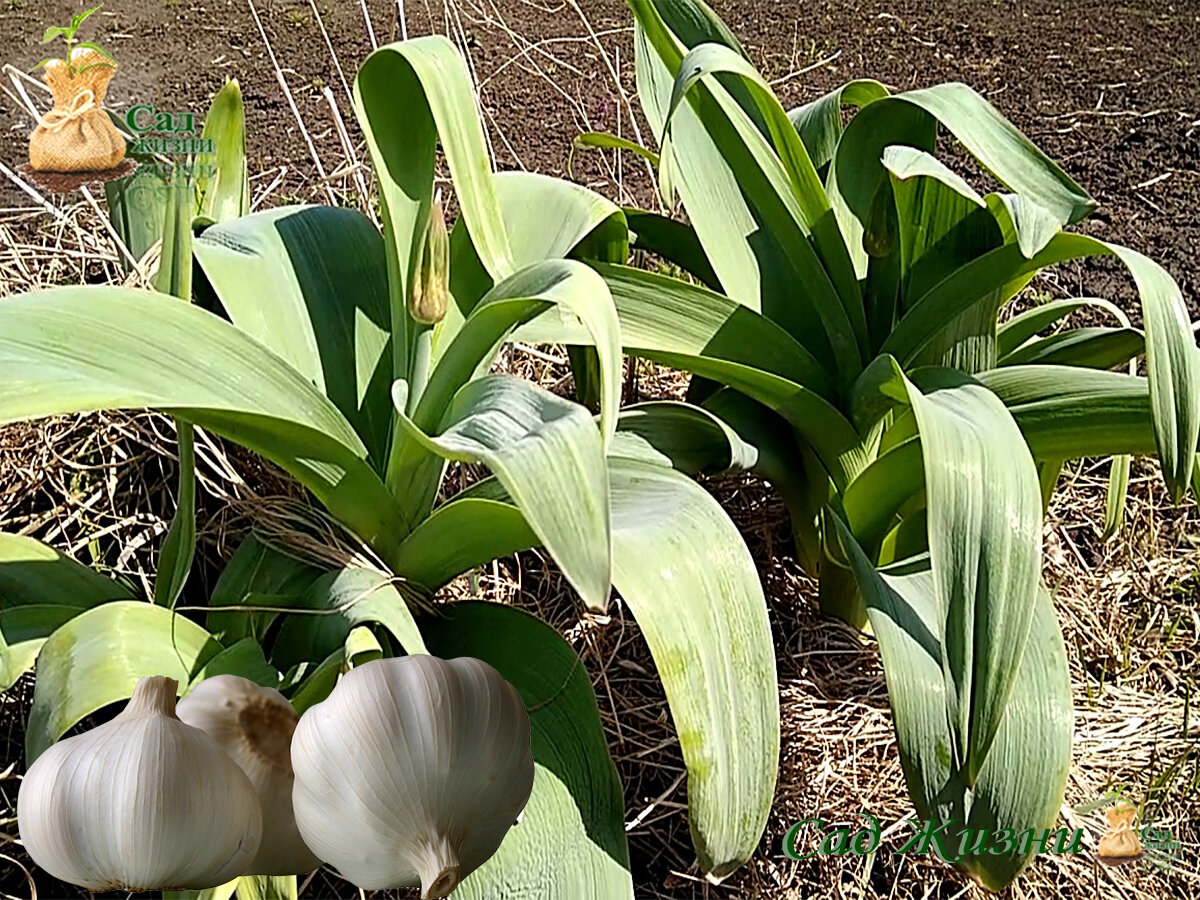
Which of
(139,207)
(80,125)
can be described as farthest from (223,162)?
(80,125)

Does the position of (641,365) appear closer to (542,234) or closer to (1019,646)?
(542,234)

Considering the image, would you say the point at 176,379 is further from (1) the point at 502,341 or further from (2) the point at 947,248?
(2) the point at 947,248

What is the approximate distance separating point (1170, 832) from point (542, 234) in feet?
2.17

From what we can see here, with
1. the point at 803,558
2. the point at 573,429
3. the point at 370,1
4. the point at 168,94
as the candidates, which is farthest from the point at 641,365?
the point at 370,1

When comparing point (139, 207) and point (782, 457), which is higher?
point (139, 207)

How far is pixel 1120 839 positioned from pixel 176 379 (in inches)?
28.8

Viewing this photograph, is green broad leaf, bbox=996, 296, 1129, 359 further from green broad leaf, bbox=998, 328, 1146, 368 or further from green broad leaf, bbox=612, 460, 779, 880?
green broad leaf, bbox=612, 460, 779, 880

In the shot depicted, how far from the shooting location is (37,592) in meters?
0.71

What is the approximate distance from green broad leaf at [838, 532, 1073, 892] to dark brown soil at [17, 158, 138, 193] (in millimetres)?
703

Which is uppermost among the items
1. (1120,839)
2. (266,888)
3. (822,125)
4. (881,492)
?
(822,125)

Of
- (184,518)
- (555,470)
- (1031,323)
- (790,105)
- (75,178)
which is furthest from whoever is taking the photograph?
(790,105)

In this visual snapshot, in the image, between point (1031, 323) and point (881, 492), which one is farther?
point (1031, 323)

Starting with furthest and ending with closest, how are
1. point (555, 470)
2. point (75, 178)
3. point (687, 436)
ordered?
point (75, 178) < point (687, 436) < point (555, 470)

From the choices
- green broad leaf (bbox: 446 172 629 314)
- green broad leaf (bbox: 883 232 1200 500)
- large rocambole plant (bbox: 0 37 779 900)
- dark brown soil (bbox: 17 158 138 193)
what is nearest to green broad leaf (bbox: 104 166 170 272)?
dark brown soil (bbox: 17 158 138 193)
